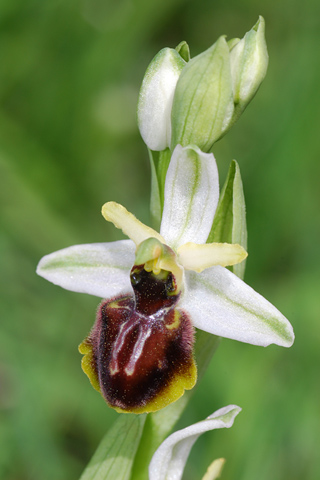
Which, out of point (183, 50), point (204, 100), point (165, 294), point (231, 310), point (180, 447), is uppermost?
point (183, 50)

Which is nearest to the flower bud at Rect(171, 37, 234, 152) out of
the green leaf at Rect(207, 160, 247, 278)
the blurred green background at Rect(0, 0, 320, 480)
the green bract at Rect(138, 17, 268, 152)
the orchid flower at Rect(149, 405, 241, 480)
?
the green bract at Rect(138, 17, 268, 152)

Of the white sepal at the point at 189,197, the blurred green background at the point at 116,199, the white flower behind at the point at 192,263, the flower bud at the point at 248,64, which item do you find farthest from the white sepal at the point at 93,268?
the blurred green background at the point at 116,199

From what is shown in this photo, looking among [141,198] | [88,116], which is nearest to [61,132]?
[88,116]

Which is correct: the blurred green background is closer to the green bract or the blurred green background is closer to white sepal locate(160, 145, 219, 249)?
white sepal locate(160, 145, 219, 249)

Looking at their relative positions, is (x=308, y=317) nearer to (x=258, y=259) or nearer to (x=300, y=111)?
(x=258, y=259)

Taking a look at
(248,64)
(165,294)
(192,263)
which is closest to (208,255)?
(192,263)

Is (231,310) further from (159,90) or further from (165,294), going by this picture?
(159,90)

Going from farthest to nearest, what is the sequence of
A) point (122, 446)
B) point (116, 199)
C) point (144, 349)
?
1. point (116, 199)
2. point (122, 446)
3. point (144, 349)
